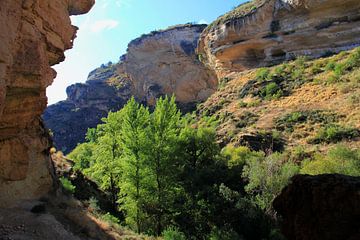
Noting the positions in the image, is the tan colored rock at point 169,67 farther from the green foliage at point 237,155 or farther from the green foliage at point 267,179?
the green foliage at point 267,179

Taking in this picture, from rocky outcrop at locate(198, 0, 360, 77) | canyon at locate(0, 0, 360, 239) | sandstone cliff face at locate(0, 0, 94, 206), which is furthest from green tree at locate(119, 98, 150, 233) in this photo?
rocky outcrop at locate(198, 0, 360, 77)

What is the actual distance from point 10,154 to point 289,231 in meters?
11.9

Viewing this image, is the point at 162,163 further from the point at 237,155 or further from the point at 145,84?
the point at 145,84

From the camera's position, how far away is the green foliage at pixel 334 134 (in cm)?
2794

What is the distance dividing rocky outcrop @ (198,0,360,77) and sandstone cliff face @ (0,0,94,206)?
35.0 meters

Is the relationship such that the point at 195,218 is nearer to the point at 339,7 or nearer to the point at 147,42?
the point at 339,7

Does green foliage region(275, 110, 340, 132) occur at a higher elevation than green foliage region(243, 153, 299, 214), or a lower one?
higher

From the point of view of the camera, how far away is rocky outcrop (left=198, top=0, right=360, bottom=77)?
144 feet

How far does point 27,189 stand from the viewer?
15406 mm

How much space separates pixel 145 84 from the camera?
77.8 m

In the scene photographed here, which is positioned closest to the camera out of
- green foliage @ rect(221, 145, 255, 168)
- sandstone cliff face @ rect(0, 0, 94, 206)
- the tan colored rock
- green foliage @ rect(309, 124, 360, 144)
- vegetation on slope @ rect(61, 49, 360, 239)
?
sandstone cliff face @ rect(0, 0, 94, 206)

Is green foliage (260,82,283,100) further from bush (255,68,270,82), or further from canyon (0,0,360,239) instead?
bush (255,68,270,82)

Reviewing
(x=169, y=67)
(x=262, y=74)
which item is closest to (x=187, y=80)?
(x=169, y=67)

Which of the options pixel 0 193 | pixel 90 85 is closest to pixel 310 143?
pixel 0 193
